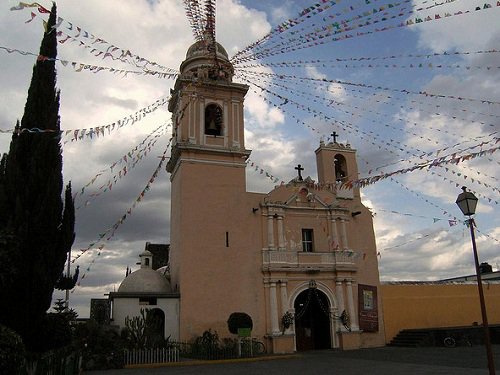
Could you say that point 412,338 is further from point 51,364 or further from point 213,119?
point 51,364

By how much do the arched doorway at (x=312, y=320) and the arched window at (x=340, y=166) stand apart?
23.4 ft

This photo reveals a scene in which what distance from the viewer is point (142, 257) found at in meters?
27.0

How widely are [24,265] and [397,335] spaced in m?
19.7

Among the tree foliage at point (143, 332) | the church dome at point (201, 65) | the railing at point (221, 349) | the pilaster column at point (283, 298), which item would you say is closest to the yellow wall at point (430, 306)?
the pilaster column at point (283, 298)

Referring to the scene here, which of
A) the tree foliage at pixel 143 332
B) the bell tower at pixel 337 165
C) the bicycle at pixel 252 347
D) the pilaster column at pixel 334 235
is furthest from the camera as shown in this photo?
the bell tower at pixel 337 165

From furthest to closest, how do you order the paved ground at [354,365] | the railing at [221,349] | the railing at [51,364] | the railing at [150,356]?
the railing at [221,349] → the railing at [150,356] → the paved ground at [354,365] → the railing at [51,364]

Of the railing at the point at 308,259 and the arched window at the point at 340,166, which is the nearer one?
the railing at the point at 308,259

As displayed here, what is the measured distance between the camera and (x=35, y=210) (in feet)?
41.9

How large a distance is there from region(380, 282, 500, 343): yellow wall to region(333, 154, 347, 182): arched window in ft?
21.8

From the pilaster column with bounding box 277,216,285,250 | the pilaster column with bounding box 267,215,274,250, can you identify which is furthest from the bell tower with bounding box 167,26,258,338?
the pilaster column with bounding box 277,216,285,250

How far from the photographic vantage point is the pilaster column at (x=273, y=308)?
73.8 feet

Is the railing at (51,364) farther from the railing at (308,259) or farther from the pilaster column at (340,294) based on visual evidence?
the pilaster column at (340,294)

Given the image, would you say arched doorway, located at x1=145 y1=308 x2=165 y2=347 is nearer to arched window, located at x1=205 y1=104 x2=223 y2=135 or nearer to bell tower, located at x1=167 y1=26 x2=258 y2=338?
bell tower, located at x1=167 y1=26 x2=258 y2=338

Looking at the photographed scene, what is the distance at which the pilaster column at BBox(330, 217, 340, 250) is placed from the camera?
82.3ft
